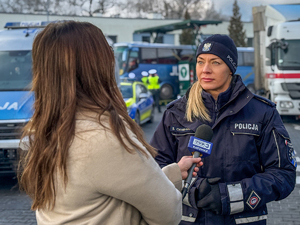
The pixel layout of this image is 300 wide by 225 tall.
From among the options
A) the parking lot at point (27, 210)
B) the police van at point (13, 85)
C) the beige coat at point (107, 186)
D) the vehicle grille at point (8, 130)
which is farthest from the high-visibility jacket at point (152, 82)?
the beige coat at point (107, 186)

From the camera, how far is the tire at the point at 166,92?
2511cm

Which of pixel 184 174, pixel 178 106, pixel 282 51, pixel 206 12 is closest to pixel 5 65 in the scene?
pixel 178 106

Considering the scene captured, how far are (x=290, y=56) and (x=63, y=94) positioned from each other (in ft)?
43.5

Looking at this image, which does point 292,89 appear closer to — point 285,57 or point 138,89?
point 285,57

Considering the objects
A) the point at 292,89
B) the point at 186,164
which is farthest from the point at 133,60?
the point at 186,164

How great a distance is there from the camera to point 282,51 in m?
13.9

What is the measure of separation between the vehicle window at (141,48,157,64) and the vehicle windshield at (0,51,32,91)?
1708 centimetres

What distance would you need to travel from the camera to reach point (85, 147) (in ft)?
5.09

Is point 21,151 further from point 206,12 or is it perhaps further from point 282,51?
point 206,12

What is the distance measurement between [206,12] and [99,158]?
57675mm

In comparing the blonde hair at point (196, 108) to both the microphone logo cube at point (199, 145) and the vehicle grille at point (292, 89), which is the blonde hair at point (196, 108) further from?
the vehicle grille at point (292, 89)

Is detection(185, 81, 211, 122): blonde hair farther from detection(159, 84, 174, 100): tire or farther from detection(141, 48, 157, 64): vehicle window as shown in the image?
detection(141, 48, 157, 64): vehicle window

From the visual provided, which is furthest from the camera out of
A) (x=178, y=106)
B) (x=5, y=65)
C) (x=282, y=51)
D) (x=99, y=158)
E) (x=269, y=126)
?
(x=282, y=51)

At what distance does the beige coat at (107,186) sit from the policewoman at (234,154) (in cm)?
82
